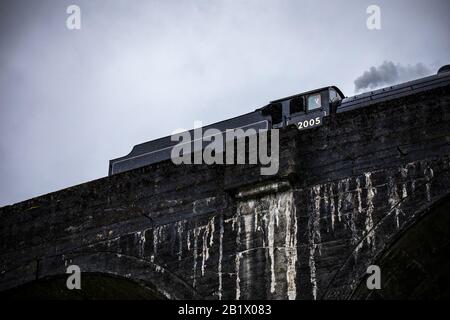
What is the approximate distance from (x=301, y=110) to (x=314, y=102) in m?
0.33

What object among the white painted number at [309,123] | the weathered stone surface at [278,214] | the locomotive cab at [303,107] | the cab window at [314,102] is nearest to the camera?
the weathered stone surface at [278,214]

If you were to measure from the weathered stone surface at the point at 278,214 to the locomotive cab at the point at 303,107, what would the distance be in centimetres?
730

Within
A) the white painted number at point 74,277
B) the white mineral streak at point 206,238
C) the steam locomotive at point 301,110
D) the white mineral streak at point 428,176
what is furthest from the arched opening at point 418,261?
the steam locomotive at point 301,110

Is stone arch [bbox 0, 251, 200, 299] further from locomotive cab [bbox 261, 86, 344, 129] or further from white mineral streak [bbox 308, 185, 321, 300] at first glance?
locomotive cab [bbox 261, 86, 344, 129]

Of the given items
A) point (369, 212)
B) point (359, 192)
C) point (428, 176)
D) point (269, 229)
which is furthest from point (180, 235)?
point (428, 176)

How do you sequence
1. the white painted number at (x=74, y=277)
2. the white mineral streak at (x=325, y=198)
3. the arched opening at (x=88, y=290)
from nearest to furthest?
1. the white mineral streak at (x=325, y=198)
2. the arched opening at (x=88, y=290)
3. the white painted number at (x=74, y=277)

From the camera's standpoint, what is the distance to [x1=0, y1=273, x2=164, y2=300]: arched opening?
36.4 ft

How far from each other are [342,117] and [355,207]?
51.0 inches

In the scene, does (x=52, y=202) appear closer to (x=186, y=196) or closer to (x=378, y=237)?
(x=186, y=196)

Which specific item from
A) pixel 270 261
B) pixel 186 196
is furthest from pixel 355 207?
pixel 186 196

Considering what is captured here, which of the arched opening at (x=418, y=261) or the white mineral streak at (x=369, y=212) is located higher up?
the white mineral streak at (x=369, y=212)

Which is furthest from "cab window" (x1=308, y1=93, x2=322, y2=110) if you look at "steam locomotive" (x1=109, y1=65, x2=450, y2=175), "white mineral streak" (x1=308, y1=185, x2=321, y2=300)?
"white mineral streak" (x1=308, y1=185, x2=321, y2=300)

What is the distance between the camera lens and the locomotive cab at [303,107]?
18500 mm

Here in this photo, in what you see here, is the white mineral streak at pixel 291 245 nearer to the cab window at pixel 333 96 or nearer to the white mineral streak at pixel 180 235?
the white mineral streak at pixel 180 235
